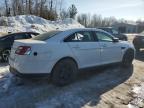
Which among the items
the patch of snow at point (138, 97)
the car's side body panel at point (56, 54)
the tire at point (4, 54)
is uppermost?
the car's side body panel at point (56, 54)

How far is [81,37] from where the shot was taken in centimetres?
662

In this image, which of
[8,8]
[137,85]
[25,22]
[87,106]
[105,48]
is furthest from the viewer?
[8,8]

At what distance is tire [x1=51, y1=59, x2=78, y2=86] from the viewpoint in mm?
5945

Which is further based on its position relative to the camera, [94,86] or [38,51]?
[94,86]

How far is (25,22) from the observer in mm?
24203

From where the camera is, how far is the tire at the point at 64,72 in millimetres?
5945

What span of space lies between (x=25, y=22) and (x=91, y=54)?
1869 centimetres

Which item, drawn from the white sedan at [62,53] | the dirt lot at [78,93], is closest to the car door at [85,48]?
the white sedan at [62,53]

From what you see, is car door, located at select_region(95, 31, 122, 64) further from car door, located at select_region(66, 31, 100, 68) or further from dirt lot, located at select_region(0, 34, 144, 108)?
dirt lot, located at select_region(0, 34, 144, 108)

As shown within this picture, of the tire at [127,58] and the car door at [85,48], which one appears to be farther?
the tire at [127,58]

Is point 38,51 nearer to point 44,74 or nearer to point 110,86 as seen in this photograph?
point 44,74

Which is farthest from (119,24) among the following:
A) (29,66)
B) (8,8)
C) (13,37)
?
(29,66)

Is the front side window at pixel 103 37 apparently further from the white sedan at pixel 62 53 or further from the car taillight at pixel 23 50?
the car taillight at pixel 23 50

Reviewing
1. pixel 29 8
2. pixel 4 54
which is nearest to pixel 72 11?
pixel 29 8
